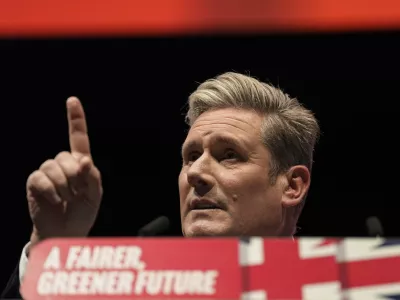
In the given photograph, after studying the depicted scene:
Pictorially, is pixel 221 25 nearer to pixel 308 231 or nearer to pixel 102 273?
pixel 308 231

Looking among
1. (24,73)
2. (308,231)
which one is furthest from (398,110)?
(24,73)

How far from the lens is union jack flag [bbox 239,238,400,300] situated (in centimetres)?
100

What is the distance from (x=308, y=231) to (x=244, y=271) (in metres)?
2.11

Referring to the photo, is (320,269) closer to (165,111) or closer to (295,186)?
(295,186)

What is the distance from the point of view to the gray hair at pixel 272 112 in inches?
75.9

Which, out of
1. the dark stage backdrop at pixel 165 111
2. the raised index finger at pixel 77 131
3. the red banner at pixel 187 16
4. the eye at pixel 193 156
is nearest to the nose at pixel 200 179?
the eye at pixel 193 156

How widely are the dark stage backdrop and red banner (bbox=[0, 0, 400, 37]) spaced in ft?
1.01

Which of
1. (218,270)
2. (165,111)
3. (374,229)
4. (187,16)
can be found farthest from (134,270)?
(165,111)

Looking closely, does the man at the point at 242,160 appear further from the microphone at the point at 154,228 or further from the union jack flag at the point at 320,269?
the union jack flag at the point at 320,269

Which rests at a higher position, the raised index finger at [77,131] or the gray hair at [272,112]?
the gray hair at [272,112]

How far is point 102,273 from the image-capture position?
3.39 feet

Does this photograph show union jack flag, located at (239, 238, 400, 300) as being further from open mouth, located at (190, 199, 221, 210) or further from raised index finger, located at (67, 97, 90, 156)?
open mouth, located at (190, 199, 221, 210)

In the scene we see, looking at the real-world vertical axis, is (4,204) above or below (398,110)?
below

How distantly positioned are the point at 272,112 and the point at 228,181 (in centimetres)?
31
